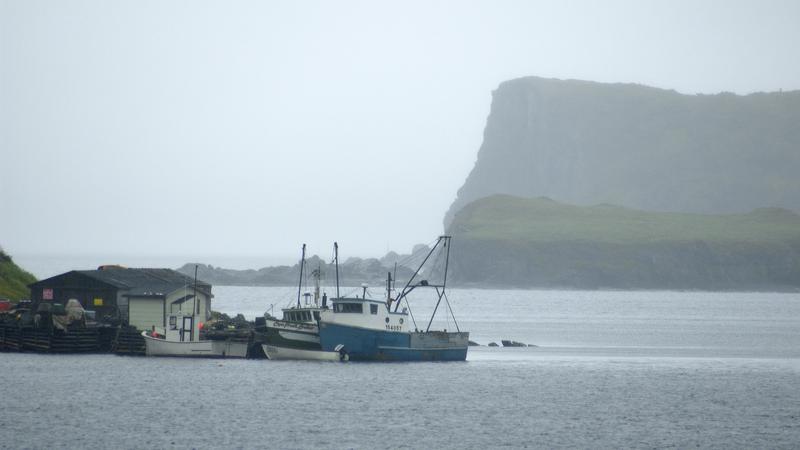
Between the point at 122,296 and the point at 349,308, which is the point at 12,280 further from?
the point at 349,308

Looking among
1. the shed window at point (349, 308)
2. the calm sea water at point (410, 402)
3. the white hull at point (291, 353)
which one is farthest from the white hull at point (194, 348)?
the shed window at point (349, 308)

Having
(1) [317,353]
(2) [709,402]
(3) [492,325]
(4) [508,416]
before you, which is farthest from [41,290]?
(3) [492,325]

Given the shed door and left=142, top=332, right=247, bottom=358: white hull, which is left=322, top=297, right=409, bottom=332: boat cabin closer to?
left=142, top=332, right=247, bottom=358: white hull

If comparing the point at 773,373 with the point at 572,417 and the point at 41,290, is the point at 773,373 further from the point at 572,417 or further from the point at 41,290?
the point at 41,290

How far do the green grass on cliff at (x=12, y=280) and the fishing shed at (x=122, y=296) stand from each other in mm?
17479

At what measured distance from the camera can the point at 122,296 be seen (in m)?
89.6

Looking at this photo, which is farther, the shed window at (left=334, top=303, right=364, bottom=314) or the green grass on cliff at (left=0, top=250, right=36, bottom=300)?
the green grass on cliff at (left=0, top=250, right=36, bottom=300)

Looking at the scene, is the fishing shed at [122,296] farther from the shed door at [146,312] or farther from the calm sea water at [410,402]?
the calm sea water at [410,402]

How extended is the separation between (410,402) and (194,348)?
25.1 metres

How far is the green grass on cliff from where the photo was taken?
10656 cm

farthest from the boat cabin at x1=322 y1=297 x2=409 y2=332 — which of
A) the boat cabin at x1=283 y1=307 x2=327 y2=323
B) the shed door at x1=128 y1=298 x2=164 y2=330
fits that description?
→ the shed door at x1=128 y1=298 x2=164 y2=330

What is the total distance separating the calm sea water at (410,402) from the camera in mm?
51000

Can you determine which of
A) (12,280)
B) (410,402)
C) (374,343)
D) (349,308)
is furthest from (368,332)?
(12,280)

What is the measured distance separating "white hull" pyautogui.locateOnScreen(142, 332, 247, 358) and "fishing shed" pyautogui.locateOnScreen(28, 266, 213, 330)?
388 cm
